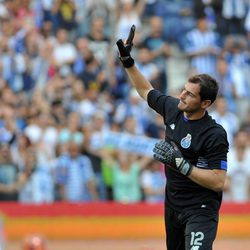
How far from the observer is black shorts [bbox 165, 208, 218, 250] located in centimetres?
758

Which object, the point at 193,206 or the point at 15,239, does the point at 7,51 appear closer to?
the point at 15,239

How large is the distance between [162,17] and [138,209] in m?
4.14

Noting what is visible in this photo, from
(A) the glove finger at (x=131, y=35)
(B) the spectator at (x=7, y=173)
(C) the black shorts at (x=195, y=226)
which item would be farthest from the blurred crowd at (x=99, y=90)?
(C) the black shorts at (x=195, y=226)

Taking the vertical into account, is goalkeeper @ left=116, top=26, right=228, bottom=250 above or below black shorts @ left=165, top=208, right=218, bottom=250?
above

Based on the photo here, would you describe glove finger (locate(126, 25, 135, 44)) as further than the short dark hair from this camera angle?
Yes

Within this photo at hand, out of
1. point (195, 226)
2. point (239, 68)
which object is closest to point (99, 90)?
point (239, 68)

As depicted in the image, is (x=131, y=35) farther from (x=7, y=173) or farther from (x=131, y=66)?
(x=7, y=173)

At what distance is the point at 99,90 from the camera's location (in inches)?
609

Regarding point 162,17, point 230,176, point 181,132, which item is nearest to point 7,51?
point 162,17

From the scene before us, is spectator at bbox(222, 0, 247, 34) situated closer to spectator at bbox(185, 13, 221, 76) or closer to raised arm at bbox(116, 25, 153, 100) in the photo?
spectator at bbox(185, 13, 221, 76)

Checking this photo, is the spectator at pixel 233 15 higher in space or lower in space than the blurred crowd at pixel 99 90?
higher

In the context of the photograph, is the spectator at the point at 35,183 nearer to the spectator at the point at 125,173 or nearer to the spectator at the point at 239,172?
the spectator at the point at 125,173

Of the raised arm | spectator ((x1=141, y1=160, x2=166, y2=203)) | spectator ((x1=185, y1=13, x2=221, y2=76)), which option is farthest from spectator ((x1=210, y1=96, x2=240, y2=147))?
the raised arm

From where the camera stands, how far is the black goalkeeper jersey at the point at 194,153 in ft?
24.9
